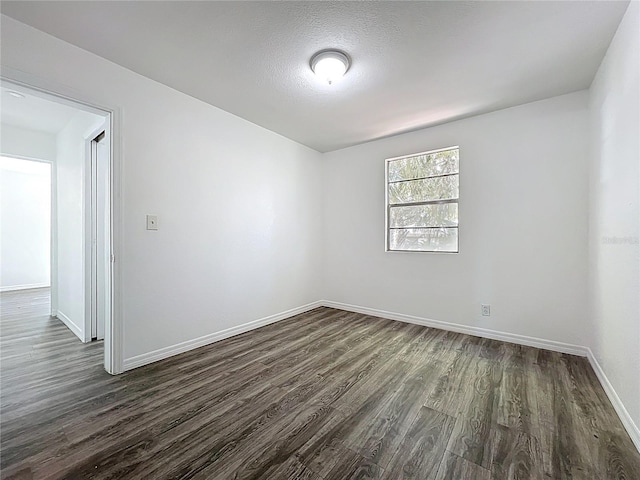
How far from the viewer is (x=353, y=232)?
4.27 m

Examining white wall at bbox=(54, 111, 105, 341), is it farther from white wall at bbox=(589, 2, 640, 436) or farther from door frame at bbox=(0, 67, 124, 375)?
white wall at bbox=(589, 2, 640, 436)

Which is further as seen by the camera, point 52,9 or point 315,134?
point 315,134

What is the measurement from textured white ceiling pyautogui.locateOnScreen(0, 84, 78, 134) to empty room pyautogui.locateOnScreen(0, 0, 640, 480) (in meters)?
0.03

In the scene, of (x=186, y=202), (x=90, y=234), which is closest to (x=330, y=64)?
(x=186, y=202)

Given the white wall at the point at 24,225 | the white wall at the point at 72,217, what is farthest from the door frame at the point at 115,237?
the white wall at the point at 24,225

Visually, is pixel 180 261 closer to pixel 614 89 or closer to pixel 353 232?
pixel 353 232

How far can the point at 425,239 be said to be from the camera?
3.59 meters

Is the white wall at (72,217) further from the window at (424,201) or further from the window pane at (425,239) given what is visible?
the window pane at (425,239)

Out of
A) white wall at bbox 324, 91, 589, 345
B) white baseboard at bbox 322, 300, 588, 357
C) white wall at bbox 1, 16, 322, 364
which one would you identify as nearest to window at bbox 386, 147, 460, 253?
white wall at bbox 324, 91, 589, 345

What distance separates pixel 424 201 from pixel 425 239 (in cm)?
51

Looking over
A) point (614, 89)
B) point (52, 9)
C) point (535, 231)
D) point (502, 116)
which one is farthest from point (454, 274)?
point (52, 9)

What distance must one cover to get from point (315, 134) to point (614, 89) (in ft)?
9.48

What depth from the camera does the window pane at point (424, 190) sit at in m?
3.39

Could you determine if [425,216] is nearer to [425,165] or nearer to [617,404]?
[425,165]
